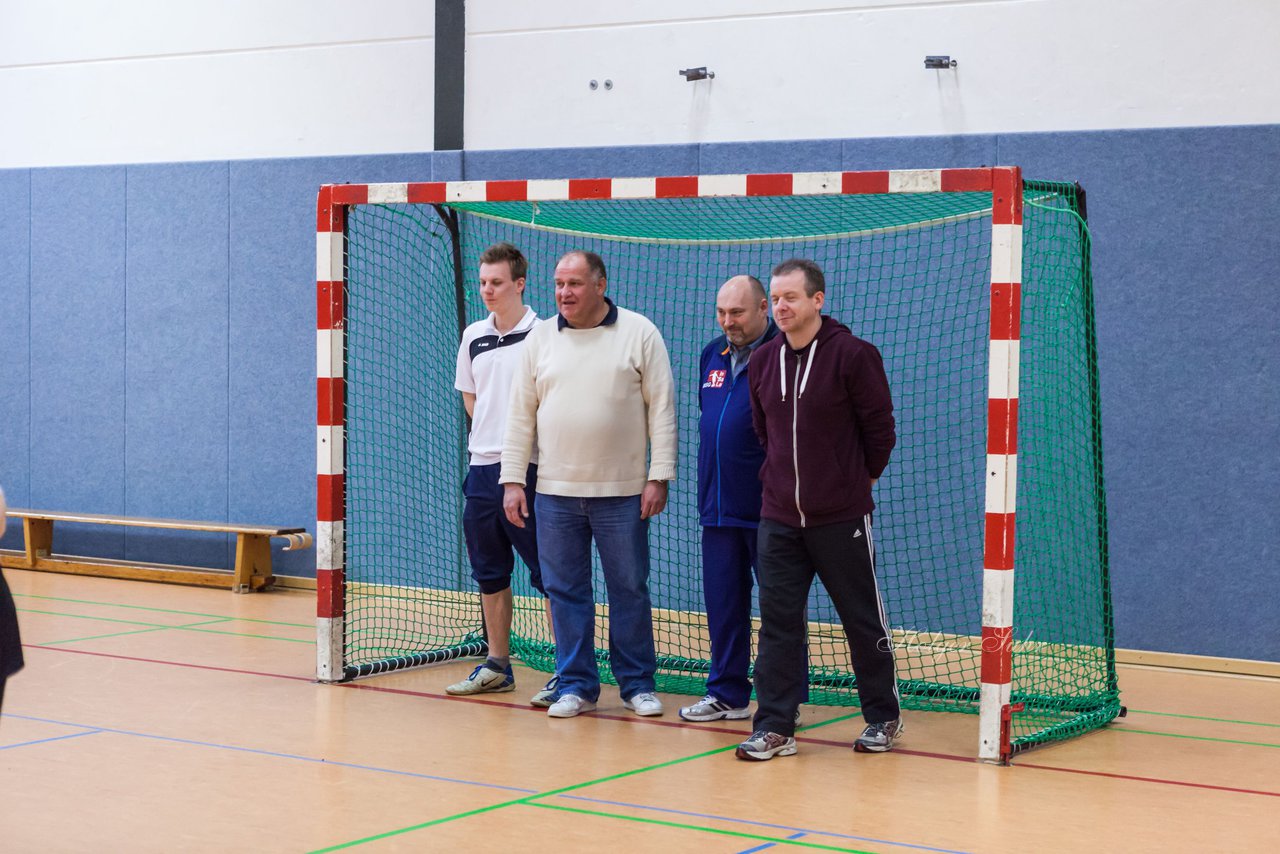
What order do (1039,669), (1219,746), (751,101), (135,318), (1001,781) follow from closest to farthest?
(1001,781) < (1219,746) < (1039,669) < (751,101) < (135,318)

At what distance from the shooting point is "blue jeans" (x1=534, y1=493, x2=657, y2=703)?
18.7 feet

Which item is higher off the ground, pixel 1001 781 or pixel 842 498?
pixel 842 498

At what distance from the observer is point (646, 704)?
5777 millimetres

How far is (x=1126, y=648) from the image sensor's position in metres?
7.17

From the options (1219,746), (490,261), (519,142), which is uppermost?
(519,142)

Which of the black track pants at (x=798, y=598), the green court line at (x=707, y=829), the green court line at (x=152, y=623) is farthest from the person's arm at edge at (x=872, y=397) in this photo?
the green court line at (x=152, y=623)

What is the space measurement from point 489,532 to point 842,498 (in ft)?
5.74

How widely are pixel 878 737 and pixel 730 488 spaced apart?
103cm

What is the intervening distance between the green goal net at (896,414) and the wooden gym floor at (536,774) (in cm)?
50

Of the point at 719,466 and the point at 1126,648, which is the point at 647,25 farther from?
the point at 1126,648

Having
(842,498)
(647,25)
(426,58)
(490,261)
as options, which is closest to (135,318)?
(426,58)

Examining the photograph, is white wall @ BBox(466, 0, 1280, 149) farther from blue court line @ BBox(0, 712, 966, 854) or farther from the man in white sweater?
blue court line @ BBox(0, 712, 966, 854)

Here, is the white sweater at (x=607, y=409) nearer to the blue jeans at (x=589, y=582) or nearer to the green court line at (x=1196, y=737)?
the blue jeans at (x=589, y=582)

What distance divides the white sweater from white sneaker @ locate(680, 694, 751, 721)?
0.85 m
